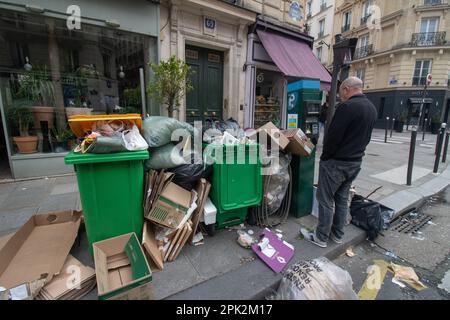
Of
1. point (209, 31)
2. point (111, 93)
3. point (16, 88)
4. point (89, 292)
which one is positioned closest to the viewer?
point (89, 292)

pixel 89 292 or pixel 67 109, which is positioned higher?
pixel 67 109

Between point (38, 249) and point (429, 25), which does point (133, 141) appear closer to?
point (38, 249)

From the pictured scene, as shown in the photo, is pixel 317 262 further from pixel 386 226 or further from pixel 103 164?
pixel 103 164

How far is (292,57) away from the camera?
23.6 feet

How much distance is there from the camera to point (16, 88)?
4.54 m

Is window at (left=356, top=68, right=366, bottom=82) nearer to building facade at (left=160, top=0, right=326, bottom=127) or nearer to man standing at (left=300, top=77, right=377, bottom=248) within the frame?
building facade at (left=160, top=0, right=326, bottom=127)

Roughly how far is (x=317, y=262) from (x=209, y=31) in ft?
20.0

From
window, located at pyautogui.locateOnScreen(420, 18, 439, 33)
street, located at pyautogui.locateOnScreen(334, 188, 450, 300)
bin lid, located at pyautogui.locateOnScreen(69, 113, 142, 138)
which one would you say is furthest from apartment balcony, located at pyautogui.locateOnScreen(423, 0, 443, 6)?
bin lid, located at pyautogui.locateOnScreen(69, 113, 142, 138)

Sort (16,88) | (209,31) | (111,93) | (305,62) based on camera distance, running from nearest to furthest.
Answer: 1. (16,88)
2. (111,93)
3. (209,31)
4. (305,62)

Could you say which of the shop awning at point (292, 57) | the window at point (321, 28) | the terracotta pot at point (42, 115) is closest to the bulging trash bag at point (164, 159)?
the terracotta pot at point (42, 115)

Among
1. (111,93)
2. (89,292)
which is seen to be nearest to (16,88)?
(111,93)

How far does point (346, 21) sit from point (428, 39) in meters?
8.24

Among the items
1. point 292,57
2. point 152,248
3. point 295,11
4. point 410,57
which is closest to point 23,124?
point 152,248

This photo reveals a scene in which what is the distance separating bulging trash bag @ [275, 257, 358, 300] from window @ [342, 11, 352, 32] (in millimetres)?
29157
